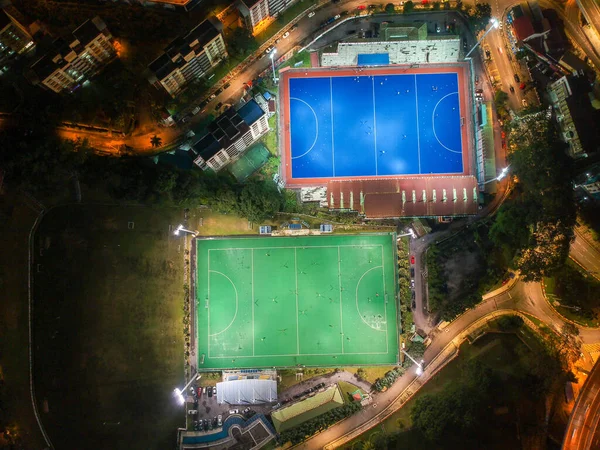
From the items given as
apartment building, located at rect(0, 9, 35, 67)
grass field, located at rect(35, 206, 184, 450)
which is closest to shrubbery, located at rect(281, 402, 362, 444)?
grass field, located at rect(35, 206, 184, 450)

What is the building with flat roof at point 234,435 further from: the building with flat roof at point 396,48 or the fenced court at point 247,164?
the building with flat roof at point 396,48

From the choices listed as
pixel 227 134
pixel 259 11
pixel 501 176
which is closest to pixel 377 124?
pixel 501 176

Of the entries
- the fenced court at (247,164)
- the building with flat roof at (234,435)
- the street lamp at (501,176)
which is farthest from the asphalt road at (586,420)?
the fenced court at (247,164)

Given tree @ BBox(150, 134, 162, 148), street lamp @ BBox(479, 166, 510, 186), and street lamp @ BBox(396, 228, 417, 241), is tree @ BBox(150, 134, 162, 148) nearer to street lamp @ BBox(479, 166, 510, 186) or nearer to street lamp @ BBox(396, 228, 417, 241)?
street lamp @ BBox(396, 228, 417, 241)

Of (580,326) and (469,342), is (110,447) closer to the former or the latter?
(469,342)

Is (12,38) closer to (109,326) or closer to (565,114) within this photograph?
(109,326)

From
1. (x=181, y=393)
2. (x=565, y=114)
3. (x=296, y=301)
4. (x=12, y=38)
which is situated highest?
(x=12, y=38)
